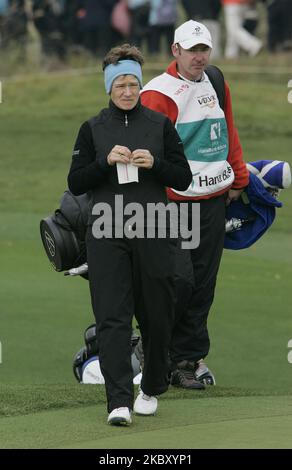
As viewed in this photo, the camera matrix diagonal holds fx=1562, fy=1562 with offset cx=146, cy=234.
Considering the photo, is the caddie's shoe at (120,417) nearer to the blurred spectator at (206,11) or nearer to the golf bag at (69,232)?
the golf bag at (69,232)

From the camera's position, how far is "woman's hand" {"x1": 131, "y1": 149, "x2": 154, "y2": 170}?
773cm

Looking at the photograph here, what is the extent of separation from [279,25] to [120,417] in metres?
20.7

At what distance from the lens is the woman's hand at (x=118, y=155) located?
25.3ft

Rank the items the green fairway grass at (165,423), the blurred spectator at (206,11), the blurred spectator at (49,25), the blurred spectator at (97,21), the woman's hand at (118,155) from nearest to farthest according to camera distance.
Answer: the green fairway grass at (165,423), the woman's hand at (118,155), the blurred spectator at (206,11), the blurred spectator at (97,21), the blurred spectator at (49,25)

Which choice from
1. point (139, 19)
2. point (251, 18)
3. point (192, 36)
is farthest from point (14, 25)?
point (192, 36)

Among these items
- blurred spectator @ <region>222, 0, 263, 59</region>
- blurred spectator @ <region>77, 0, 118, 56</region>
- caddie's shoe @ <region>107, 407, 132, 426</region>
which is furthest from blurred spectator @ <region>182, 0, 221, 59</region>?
caddie's shoe @ <region>107, 407, 132, 426</region>

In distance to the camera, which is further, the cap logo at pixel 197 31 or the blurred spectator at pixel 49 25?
the blurred spectator at pixel 49 25

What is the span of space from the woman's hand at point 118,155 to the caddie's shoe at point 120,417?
4.05 feet

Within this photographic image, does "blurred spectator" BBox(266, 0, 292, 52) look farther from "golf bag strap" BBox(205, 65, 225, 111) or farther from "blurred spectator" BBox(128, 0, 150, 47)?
"golf bag strap" BBox(205, 65, 225, 111)

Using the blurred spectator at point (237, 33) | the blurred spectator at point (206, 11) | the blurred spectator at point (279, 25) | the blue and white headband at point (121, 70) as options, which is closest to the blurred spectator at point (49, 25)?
the blurred spectator at point (206, 11)

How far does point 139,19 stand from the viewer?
27406mm

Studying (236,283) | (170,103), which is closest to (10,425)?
(170,103)

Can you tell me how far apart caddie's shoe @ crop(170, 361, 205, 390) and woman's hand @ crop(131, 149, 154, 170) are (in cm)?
197

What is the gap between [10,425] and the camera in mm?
7883
